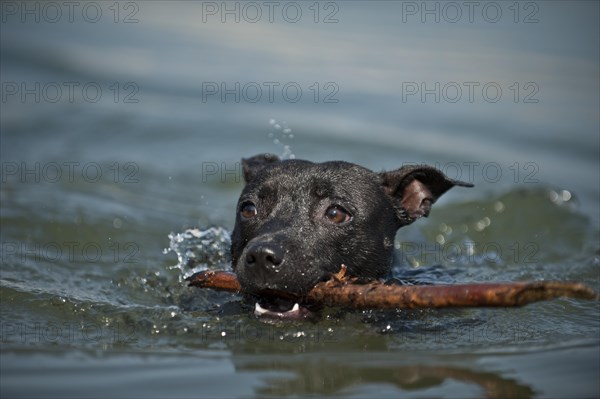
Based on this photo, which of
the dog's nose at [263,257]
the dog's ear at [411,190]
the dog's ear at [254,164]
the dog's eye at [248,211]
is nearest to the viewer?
the dog's nose at [263,257]

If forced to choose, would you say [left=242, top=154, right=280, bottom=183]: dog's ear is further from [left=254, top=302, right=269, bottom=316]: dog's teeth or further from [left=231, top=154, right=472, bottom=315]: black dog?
[left=254, top=302, right=269, bottom=316]: dog's teeth

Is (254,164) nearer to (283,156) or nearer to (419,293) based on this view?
(283,156)

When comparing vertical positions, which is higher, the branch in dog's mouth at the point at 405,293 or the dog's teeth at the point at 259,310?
the branch in dog's mouth at the point at 405,293

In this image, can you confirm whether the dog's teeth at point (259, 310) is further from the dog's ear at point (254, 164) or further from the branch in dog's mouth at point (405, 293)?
the dog's ear at point (254, 164)

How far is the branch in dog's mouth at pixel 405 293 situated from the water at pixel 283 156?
247 millimetres

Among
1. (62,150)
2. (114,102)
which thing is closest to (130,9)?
(114,102)

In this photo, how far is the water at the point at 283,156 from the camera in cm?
637

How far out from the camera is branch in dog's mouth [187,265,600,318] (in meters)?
5.53

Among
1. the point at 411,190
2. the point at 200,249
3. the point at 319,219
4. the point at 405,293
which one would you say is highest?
the point at 411,190

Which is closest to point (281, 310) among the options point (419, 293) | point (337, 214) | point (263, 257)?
point (263, 257)

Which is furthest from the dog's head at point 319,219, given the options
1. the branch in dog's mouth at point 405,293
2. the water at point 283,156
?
the water at point 283,156

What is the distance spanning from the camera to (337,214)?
7.48 metres

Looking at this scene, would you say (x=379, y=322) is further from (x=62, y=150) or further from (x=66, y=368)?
(x=62, y=150)

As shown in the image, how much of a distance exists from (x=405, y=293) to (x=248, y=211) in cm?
181
